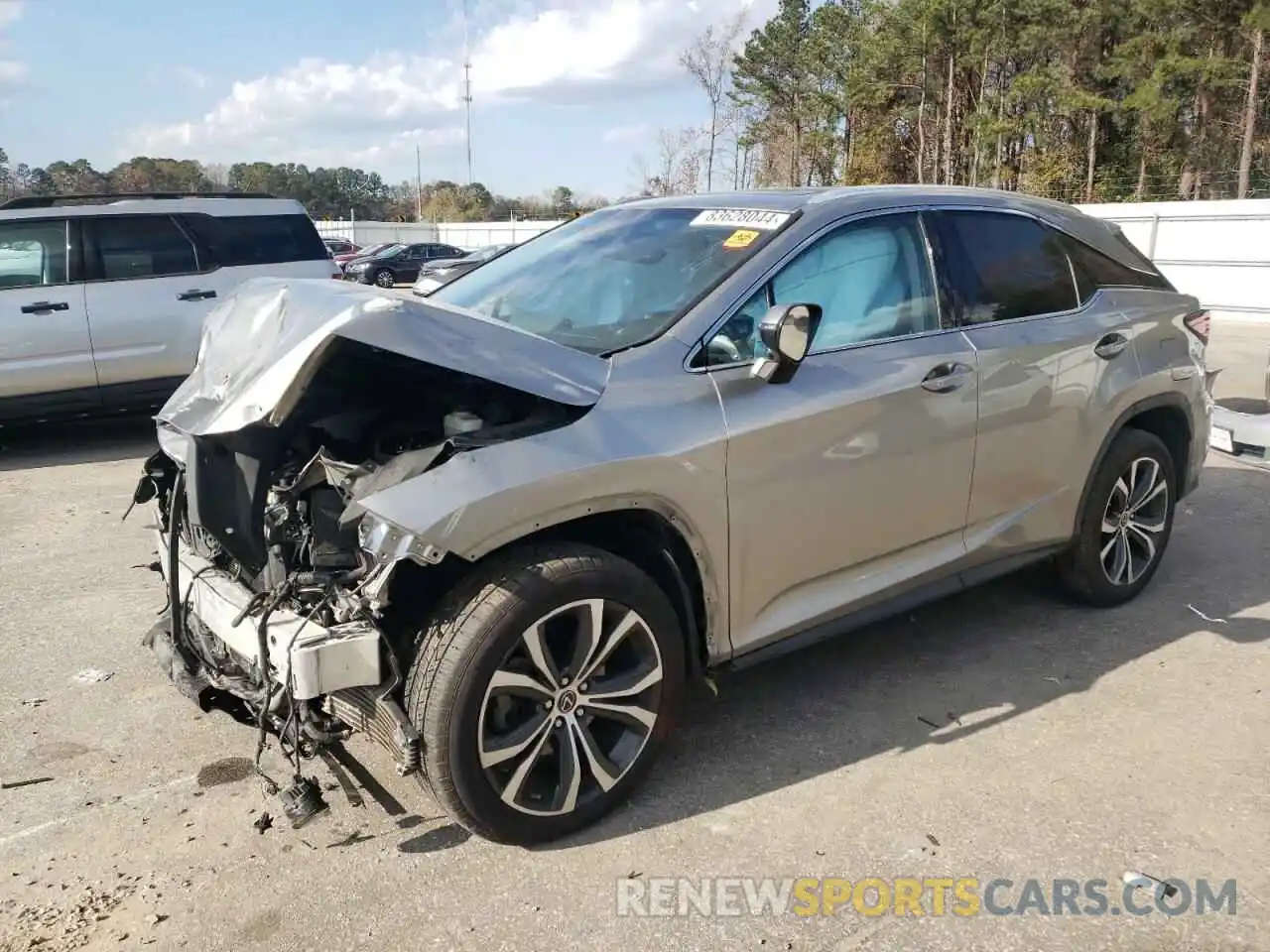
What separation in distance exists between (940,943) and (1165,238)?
2207 centimetres

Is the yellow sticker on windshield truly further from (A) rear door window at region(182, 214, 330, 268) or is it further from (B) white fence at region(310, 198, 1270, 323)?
(B) white fence at region(310, 198, 1270, 323)

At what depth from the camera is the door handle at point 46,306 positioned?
7.83 metres

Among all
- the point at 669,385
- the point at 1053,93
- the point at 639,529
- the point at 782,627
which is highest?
the point at 1053,93

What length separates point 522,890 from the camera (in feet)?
9.00

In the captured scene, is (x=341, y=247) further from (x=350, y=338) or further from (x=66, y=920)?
(x=66, y=920)

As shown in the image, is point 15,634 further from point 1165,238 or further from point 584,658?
point 1165,238

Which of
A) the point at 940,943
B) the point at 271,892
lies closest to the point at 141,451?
the point at 271,892

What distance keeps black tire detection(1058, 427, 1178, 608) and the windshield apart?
6.68 feet

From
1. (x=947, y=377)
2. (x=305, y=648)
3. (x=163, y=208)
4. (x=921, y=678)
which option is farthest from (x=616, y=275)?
(x=163, y=208)

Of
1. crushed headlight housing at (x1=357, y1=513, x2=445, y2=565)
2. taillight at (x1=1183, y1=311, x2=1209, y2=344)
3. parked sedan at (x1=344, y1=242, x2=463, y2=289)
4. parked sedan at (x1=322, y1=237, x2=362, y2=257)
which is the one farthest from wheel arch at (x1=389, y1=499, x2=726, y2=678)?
parked sedan at (x1=322, y1=237, x2=362, y2=257)

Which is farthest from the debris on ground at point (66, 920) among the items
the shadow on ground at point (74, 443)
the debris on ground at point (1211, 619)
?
the shadow on ground at point (74, 443)

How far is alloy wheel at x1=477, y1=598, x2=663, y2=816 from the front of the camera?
110 inches

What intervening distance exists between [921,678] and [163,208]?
292 inches

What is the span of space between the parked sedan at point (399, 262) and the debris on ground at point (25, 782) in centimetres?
3150
